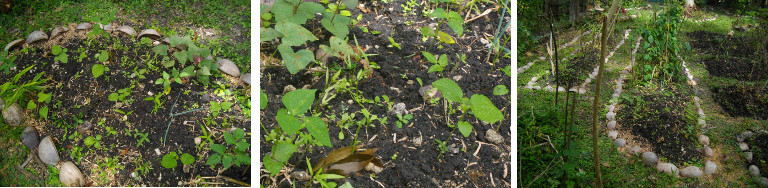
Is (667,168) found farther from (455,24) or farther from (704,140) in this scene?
(455,24)

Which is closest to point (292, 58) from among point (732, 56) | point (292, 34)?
point (292, 34)

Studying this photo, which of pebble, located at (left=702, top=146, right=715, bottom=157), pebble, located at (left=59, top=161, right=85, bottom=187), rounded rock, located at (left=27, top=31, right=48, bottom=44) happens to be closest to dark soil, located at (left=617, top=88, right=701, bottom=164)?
pebble, located at (left=702, top=146, right=715, bottom=157)

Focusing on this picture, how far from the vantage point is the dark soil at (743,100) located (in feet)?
4.88

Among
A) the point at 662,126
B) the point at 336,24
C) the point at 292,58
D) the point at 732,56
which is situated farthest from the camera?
the point at 732,56

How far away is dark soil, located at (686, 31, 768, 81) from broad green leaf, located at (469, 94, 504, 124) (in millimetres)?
1458

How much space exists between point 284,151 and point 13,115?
99 centimetres

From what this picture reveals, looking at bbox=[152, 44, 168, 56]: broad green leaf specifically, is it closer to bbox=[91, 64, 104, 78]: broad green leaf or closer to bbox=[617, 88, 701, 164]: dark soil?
bbox=[91, 64, 104, 78]: broad green leaf

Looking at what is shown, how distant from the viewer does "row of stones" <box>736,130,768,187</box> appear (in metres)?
1.24

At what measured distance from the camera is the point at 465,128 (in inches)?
33.4

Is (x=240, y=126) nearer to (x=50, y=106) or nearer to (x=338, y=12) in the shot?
(x=338, y=12)

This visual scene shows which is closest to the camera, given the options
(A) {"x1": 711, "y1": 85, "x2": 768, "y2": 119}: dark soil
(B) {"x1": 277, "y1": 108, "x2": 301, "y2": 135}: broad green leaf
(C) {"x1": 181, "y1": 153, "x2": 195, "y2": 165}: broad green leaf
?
(B) {"x1": 277, "y1": 108, "x2": 301, "y2": 135}: broad green leaf

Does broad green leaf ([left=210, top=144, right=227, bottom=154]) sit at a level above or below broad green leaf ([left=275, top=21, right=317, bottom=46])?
below

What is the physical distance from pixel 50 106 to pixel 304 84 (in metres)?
0.89

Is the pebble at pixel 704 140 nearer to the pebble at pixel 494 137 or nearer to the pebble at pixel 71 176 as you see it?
the pebble at pixel 494 137
